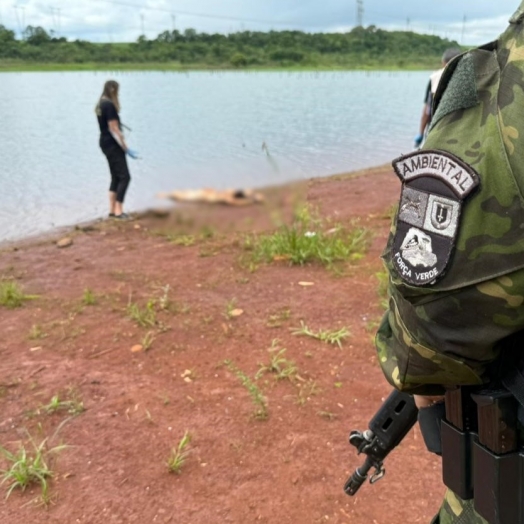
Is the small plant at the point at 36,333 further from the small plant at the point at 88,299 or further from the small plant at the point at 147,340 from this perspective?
the small plant at the point at 147,340

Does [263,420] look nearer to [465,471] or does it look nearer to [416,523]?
[416,523]

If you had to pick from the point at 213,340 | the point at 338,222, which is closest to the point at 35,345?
the point at 213,340

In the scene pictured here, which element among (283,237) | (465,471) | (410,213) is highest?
(410,213)

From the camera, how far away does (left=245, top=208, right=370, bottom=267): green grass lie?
437cm

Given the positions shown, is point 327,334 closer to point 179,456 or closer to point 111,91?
point 179,456

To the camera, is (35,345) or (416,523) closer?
(416,523)

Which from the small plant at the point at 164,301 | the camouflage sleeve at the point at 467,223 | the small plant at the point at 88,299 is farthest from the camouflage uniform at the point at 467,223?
the small plant at the point at 88,299

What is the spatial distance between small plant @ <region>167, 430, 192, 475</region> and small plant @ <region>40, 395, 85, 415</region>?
50cm

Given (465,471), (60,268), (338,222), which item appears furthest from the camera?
(338,222)

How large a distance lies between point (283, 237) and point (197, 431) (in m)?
2.41

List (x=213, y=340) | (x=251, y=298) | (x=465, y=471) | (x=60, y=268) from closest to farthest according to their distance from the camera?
(x=465, y=471) < (x=213, y=340) < (x=251, y=298) < (x=60, y=268)

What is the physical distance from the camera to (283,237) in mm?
4609

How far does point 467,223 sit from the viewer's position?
824 millimetres

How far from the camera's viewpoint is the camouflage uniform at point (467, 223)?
2.64 feet
